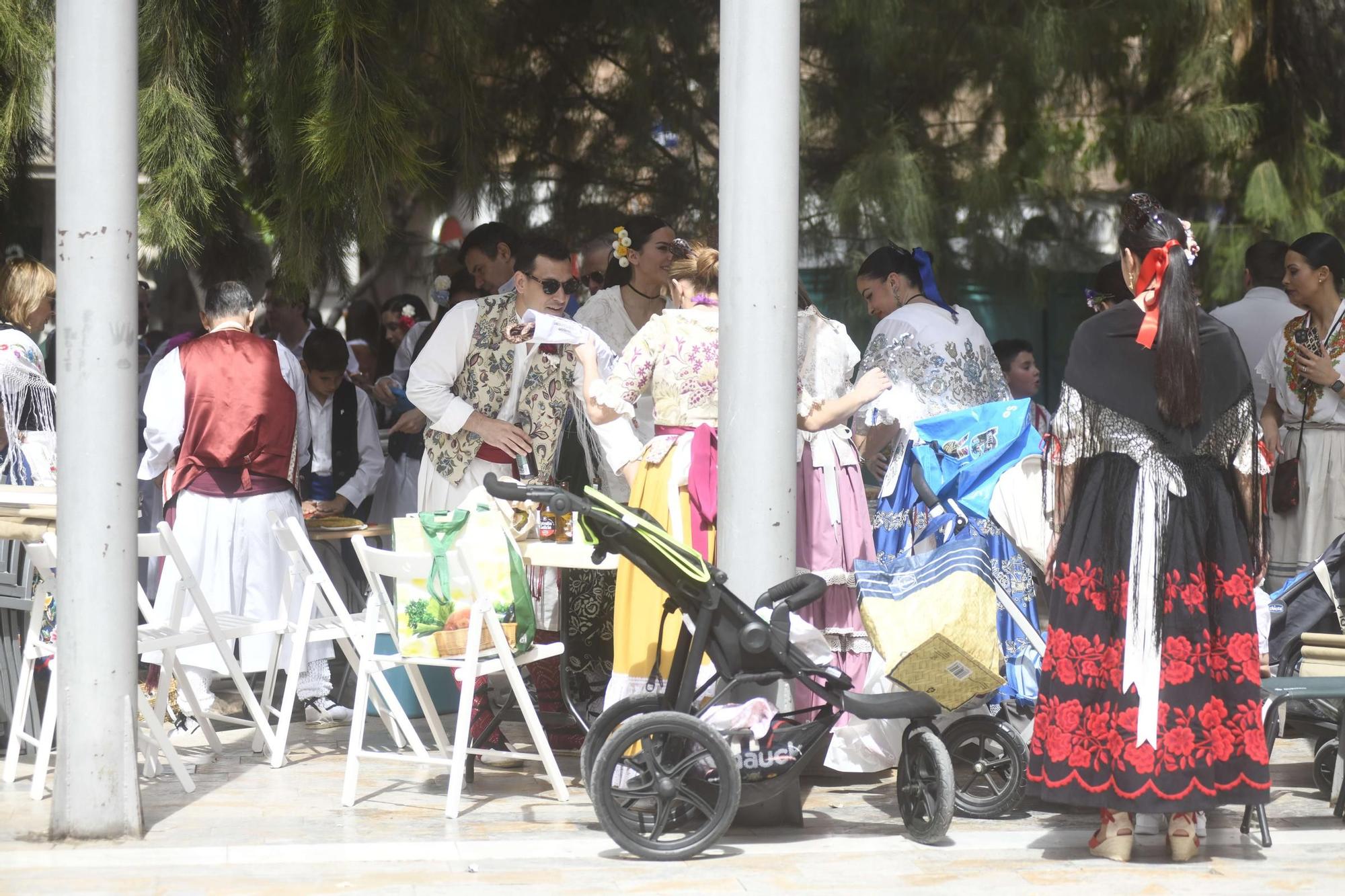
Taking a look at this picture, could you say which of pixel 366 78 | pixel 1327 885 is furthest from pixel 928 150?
pixel 1327 885

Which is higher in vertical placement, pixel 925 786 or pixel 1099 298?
pixel 1099 298

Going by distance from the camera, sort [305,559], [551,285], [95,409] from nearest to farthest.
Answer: [95,409] < [305,559] < [551,285]

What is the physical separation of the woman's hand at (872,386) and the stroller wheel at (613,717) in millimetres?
1077

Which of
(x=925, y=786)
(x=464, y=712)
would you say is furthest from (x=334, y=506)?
(x=925, y=786)

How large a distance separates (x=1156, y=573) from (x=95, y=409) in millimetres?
2774

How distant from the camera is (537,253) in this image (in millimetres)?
5672

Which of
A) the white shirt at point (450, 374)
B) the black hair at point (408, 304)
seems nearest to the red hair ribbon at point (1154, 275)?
the white shirt at point (450, 374)

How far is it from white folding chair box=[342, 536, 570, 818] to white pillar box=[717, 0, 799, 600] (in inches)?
28.2

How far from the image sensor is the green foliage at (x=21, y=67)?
625 cm

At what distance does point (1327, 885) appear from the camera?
164 inches

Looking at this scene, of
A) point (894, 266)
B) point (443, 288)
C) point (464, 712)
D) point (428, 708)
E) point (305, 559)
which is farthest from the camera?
point (443, 288)

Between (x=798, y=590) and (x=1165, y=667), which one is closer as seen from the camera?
(x=1165, y=667)

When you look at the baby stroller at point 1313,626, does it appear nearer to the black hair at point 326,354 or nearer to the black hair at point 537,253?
the black hair at point 537,253

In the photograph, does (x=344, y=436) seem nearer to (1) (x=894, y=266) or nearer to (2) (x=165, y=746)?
(2) (x=165, y=746)
